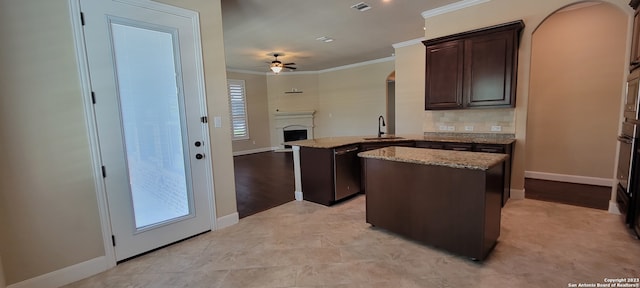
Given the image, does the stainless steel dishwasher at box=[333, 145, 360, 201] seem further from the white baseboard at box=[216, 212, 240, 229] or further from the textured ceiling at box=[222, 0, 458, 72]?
the textured ceiling at box=[222, 0, 458, 72]

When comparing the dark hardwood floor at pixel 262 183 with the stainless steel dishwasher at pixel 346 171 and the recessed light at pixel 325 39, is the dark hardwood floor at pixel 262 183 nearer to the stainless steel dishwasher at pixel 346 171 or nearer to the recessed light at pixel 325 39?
the stainless steel dishwasher at pixel 346 171

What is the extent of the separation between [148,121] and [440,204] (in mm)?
2792

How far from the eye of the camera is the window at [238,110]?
28.3 feet

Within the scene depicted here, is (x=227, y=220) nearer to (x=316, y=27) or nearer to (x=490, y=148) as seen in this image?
(x=490, y=148)

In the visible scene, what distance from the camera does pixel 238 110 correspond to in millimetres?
8836

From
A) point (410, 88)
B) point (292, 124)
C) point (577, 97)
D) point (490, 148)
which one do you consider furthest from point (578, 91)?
point (292, 124)

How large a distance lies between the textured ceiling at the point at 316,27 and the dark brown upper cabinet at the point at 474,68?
0.67 meters

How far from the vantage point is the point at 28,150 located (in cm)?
204

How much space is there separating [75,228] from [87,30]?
5.34 feet

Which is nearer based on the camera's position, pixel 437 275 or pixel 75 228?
pixel 437 275

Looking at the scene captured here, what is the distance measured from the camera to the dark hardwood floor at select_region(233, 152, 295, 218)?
3.99m

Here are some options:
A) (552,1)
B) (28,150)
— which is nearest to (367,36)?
(552,1)

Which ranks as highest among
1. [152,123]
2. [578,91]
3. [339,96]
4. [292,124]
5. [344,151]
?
[339,96]

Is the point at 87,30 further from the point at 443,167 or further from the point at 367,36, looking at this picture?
the point at 367,36
